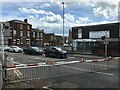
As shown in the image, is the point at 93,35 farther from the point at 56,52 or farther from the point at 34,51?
the point at 56,52

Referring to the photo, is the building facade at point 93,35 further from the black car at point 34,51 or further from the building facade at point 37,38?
the building facade at point 37,38

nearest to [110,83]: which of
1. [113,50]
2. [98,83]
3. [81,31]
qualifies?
[98,83]

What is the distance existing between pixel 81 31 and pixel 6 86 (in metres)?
48.2

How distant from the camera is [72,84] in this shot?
12.4 meters

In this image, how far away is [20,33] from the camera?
76688 mm

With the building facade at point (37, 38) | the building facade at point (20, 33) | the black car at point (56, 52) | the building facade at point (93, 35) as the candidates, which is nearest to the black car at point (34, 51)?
the black car at point (56, 52)

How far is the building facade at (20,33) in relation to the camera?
74250mm

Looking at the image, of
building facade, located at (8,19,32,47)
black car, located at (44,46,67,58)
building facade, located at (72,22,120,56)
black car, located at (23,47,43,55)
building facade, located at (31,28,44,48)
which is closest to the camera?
black car, located at (44,46,67,58)

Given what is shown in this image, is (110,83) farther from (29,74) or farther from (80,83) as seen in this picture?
(29,74)

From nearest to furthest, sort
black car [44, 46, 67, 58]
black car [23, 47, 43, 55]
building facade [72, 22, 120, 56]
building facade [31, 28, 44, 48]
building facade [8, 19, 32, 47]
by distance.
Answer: black car [44, 46, 67, 58]
black car [23, 47, 43, 55]
building facade [72, 22, 120, 56]
building facade [8, 19, 32, 47]
building facade [31, 28, 44, 48]

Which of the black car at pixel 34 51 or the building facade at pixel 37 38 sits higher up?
the building facade at pixel 37 38

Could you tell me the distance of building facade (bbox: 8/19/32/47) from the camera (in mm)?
74250

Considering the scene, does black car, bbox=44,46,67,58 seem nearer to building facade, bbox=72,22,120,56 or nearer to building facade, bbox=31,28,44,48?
building facade, bbox=72,22,120,56

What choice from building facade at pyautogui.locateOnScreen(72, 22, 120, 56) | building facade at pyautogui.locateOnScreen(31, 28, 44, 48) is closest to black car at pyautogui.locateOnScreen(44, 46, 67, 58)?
building facade at pyautogui.locateOnScreen(72, 22, 120, 56)
